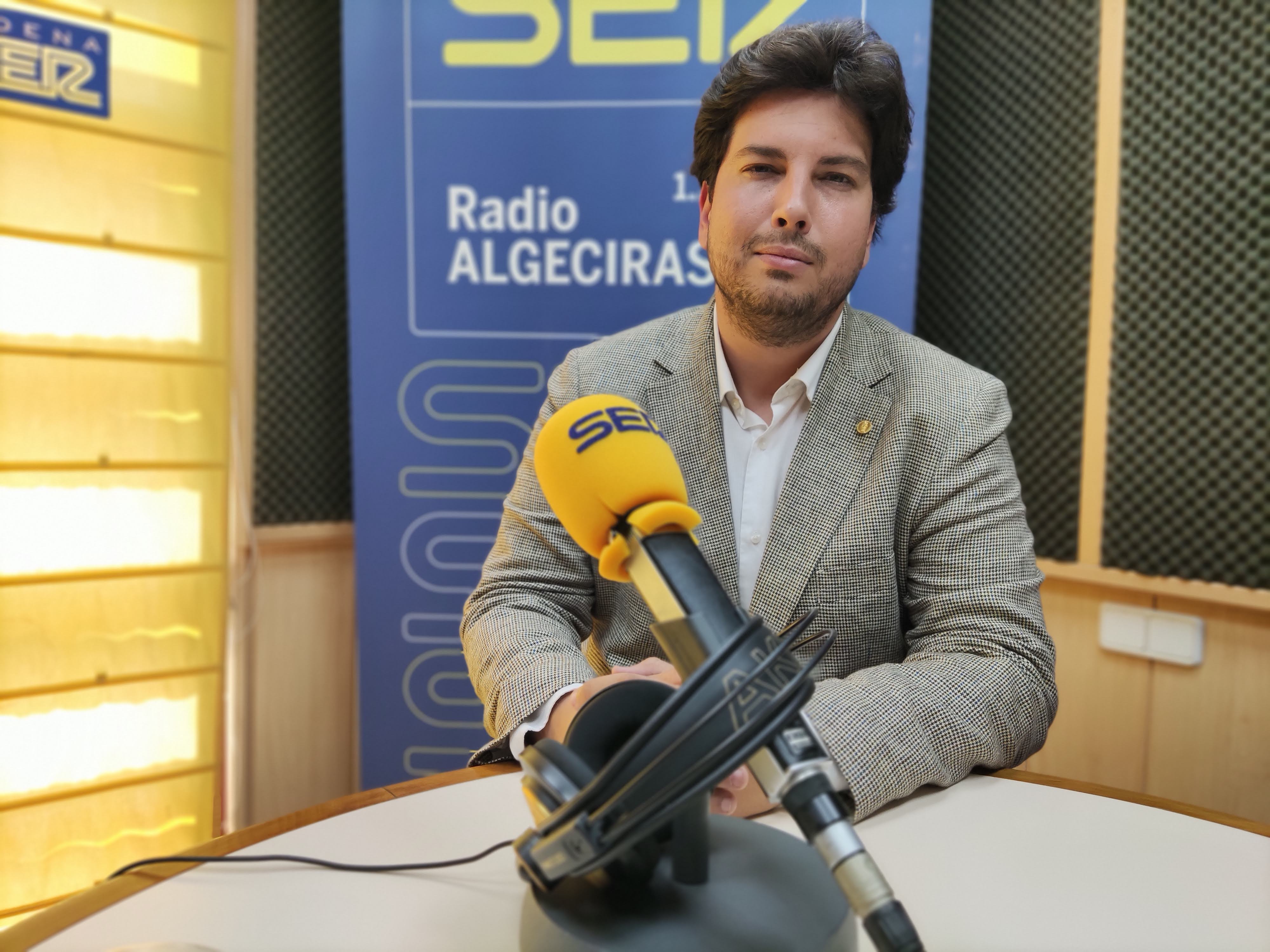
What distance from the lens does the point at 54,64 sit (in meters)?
1.99

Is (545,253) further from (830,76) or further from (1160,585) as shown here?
(1160,585)

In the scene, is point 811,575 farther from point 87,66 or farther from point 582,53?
point 87,66

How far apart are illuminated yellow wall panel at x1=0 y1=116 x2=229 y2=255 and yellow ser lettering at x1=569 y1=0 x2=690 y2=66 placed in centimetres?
89

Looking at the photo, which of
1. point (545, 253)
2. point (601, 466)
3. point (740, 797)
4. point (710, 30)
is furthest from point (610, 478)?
point (710, 30)

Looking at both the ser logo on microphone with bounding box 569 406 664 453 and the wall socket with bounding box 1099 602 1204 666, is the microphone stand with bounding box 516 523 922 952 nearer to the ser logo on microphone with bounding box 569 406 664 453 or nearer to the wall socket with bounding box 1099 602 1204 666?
the ser logo on microphone with bounding box 569 406 664 453

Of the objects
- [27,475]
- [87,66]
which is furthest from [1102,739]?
[87,66]

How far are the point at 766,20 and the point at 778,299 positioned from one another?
112 cm

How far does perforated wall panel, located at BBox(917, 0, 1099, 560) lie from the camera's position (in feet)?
7.50

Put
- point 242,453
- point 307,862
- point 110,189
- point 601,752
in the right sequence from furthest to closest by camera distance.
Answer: point 242,453 → point 110,189 → point 307,862 → point 601,752

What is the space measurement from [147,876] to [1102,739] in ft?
7.27

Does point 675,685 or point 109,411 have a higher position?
point 109,411

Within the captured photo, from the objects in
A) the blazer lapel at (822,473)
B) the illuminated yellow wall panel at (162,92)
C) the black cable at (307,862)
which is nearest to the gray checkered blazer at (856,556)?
the blazer lapel at (822,473)

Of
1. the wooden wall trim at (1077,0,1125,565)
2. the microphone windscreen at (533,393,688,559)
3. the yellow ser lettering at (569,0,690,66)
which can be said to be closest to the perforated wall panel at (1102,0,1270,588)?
the wooden wall trim at (1077,0,1125,565)

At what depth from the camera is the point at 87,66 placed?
2027 mm
